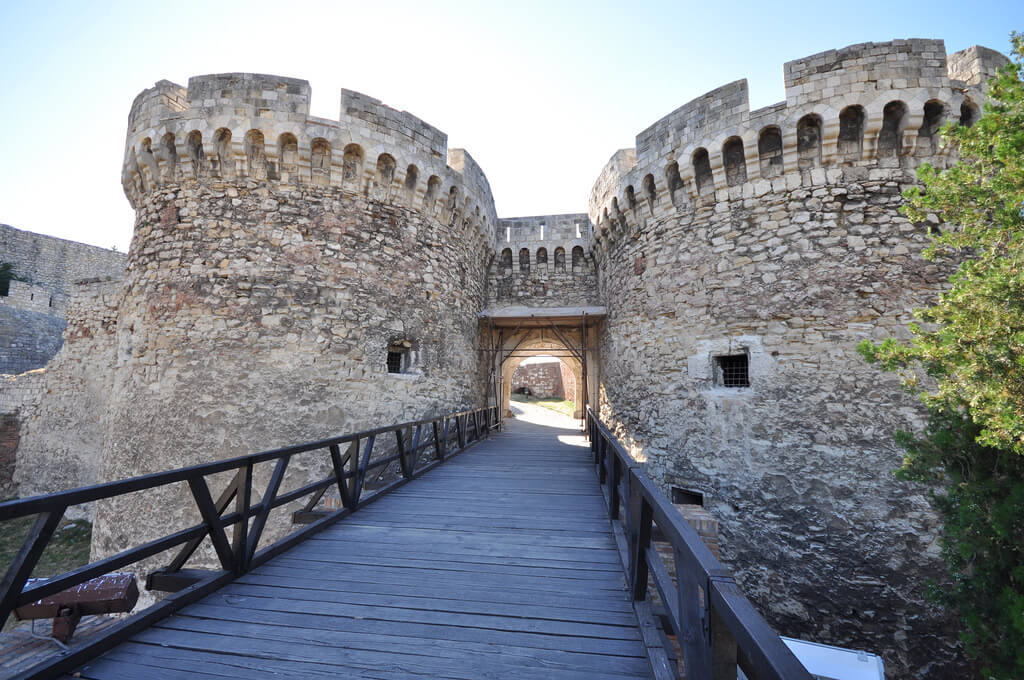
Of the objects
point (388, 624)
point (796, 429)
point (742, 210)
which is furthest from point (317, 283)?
point (796, 429)

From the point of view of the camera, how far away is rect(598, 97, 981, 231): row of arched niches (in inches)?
222

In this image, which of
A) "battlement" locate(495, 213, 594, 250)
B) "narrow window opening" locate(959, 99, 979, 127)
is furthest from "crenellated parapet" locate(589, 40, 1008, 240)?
"battlement" locate(495, 213, 594, 250)

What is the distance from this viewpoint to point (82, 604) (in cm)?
296

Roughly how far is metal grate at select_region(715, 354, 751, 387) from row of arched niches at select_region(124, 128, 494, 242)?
5630 millimetres

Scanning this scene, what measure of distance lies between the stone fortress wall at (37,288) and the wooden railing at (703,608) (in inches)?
558

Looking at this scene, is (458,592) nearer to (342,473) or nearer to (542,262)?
(342,473)

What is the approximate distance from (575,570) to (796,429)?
4.33m

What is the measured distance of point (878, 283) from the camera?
220 inches

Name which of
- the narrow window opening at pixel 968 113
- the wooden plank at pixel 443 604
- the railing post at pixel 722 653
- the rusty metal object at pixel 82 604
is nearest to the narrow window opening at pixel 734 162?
the narrow window opening at pixel 968 113

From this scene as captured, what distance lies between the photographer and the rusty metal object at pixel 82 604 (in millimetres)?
2951

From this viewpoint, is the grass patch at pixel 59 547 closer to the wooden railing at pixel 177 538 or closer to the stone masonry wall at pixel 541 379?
the wooden railing at pixel 177 538

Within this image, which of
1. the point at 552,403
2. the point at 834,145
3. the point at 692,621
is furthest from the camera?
the point at 552,403

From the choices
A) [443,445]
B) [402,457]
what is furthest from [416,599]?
[443,445]

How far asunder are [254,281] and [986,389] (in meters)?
7.72
